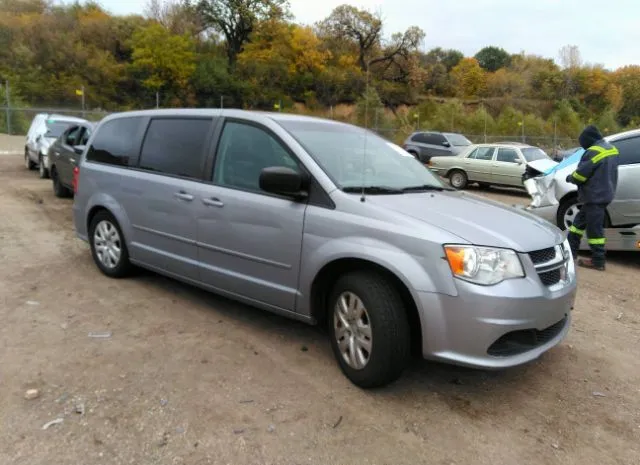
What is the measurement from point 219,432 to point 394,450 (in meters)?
0.94

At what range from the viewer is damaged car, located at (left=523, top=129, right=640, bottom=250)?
22.1 feet

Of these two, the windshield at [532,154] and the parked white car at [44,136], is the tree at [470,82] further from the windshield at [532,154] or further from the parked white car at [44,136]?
the parked white car at [44,136]

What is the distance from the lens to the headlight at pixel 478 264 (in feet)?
9.42

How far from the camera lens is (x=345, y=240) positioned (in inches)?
128

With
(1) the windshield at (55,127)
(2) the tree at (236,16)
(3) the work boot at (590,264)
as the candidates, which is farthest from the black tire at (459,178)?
(2) the tree at (236,16)

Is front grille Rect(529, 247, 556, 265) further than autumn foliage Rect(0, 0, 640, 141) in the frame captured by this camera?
No

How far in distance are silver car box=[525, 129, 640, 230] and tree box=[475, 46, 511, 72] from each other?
8199cm

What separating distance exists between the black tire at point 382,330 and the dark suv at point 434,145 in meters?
17.2

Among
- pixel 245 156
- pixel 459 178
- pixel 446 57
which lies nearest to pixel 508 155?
pixel 459 178

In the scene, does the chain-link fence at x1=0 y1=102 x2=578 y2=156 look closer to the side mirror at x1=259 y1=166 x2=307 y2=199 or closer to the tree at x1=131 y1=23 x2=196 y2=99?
the side mirror at x1=259 y1=166 x2=307 y2=199

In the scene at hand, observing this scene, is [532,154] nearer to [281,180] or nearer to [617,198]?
[617,198]

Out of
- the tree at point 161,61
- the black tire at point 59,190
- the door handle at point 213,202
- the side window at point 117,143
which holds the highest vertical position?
the tree at point 161,61

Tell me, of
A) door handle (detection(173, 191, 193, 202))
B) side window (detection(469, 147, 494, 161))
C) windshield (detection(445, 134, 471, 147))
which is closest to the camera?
door handle (detection(173, 191, 193, 202))

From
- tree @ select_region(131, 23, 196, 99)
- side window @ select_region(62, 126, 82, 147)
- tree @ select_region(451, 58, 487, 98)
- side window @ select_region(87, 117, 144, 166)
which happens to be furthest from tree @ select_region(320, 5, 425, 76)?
side window @ select_region(87, 117, 144, 166)
